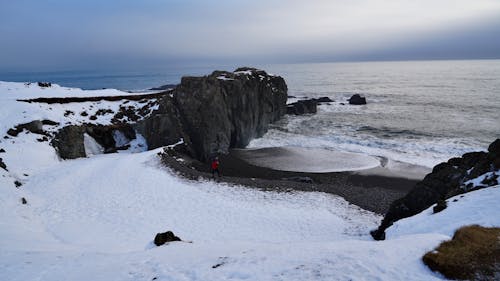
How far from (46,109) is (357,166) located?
123ft

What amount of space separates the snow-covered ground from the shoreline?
1.32m

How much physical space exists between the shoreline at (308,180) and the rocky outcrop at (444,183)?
3.51m

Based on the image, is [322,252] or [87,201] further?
[87,201]

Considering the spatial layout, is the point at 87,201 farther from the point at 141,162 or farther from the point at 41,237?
the point at 141,162

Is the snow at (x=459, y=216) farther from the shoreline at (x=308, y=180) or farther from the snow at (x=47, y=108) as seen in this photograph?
the snow at (x=47, y=108)

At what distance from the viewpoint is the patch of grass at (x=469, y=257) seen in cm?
984

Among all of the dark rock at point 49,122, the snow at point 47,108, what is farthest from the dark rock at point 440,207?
the dark rock at point 49,122

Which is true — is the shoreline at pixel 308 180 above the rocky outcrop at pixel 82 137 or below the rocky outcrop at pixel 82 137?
below

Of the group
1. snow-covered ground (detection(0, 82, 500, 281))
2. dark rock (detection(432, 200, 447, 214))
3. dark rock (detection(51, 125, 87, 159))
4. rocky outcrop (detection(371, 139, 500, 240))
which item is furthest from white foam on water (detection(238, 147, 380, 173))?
dark rock (detection(432, 200, 447, 214))

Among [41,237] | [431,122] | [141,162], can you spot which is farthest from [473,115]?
[41,237]

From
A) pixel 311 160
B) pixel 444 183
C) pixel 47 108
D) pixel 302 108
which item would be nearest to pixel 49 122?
pixel 47 108

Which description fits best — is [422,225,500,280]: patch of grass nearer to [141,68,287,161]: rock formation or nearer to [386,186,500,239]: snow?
[386,186,500,239]: snow

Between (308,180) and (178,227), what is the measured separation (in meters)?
15.4

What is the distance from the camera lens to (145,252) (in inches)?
565
